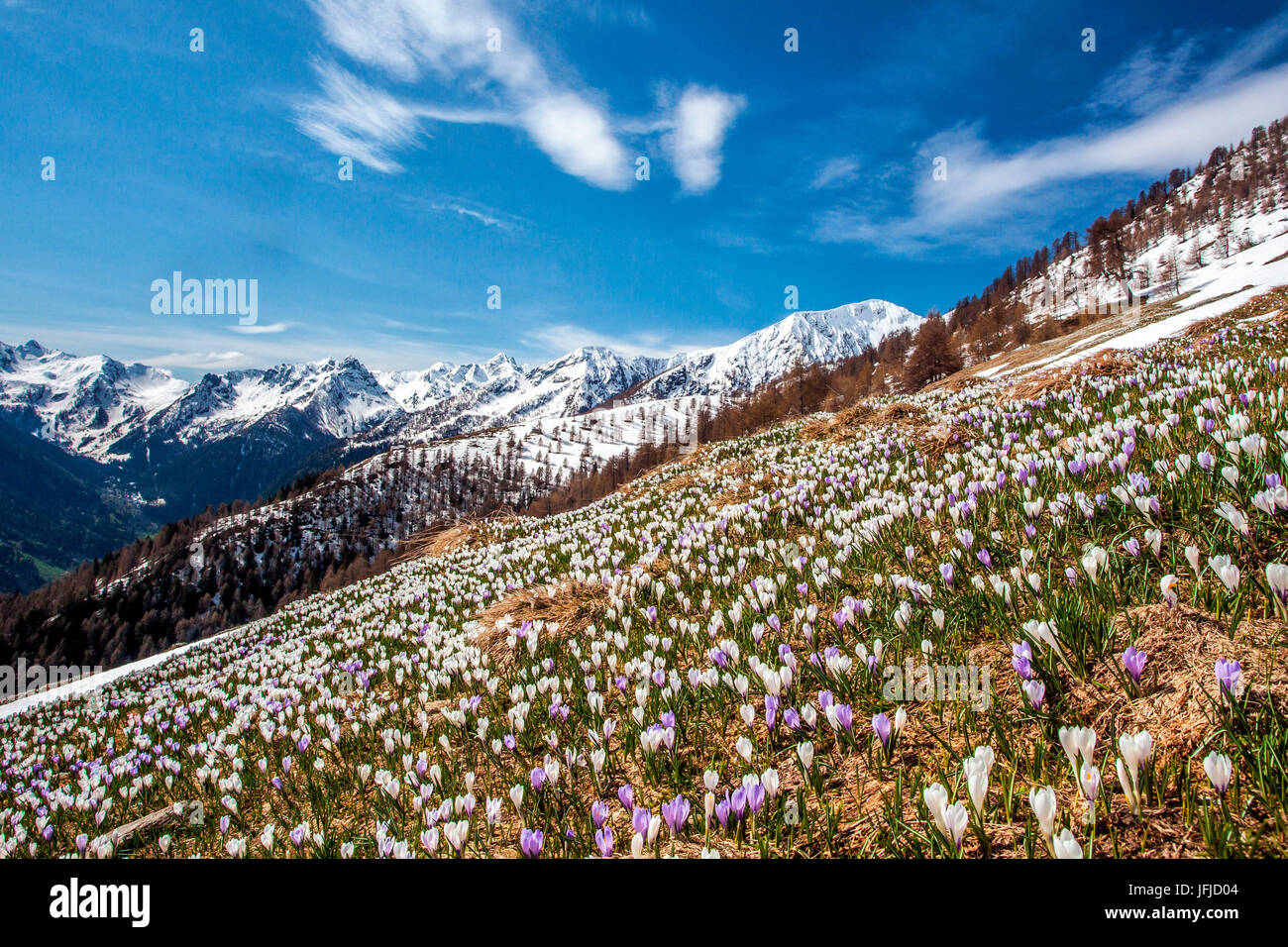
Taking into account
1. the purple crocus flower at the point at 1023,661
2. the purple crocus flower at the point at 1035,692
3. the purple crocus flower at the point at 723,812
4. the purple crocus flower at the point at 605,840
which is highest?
the purple crocus flower at the point at 1023,661

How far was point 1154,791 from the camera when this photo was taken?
1713mm

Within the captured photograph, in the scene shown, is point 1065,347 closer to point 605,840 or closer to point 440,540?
point 440,540

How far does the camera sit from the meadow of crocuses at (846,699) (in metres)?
1.87

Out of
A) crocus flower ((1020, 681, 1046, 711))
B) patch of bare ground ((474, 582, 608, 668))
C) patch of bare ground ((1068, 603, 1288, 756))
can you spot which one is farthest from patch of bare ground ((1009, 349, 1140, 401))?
crocus flower ((1020, 681, 1046, 711))

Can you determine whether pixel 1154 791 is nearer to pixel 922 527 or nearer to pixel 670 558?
pixel 922 527

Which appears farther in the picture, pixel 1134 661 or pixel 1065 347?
pixel 1065 347

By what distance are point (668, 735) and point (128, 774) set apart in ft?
21.1

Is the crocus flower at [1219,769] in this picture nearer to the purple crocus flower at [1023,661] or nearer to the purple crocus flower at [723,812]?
the purple crocus flower at [1023,661]

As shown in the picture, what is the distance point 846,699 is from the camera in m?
2.86

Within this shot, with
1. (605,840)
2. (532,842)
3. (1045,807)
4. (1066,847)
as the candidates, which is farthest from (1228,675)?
(532,842)

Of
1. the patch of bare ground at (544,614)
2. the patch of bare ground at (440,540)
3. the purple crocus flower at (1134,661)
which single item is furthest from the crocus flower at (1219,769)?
the patch of bare ground at (440,540)

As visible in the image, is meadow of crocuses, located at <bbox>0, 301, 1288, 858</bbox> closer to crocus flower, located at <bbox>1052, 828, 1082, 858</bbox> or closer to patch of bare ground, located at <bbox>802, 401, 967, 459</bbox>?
crocus flower, located at <bbox>1052, 828, 1082, 858</bbox>

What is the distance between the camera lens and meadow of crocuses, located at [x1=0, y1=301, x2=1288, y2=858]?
1870mm
